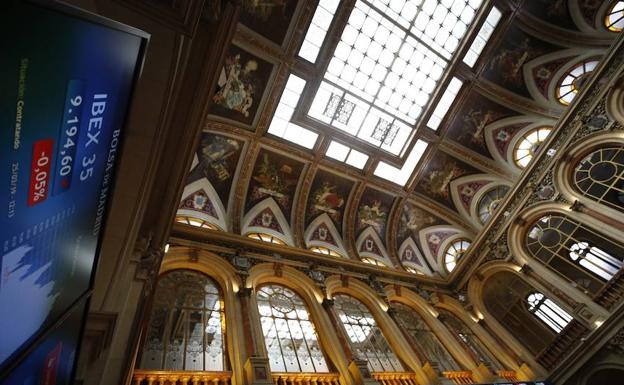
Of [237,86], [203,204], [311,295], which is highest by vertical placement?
[237,86]

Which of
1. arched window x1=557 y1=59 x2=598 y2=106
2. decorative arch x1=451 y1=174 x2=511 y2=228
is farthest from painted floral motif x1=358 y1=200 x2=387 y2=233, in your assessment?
arched window x1=557 y1=59 x2=598 y2=106

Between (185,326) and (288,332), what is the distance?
275 cm

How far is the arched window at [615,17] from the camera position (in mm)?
11859

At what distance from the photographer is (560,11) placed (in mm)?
13055

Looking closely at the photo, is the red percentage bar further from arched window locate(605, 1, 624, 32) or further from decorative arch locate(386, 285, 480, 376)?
arched window locate(605, 1, 624, 32)

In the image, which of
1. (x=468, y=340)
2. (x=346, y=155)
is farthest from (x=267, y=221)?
(x=468, y=340)

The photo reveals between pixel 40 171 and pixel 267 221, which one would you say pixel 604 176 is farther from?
pixel 40 171

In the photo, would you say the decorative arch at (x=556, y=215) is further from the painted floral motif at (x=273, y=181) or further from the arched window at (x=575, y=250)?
the painted floral motif at (x=273, y=181)

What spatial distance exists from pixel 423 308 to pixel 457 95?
9508 millimetres

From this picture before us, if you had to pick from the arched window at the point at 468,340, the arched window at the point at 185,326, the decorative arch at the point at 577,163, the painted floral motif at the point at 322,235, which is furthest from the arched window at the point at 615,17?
the arched window at the point at 185,326

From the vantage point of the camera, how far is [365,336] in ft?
32.4

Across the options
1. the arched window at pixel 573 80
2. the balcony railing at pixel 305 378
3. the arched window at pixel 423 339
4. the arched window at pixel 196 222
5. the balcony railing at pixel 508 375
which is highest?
the arched window at pixel 196 222

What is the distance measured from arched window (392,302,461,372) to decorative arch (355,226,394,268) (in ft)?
8.12

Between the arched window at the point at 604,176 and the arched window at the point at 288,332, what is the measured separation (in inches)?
439
